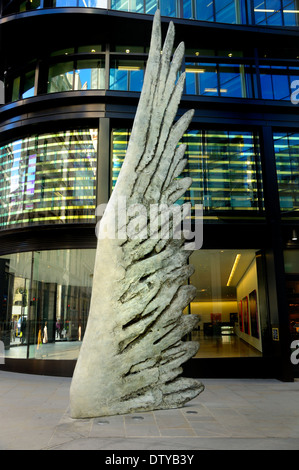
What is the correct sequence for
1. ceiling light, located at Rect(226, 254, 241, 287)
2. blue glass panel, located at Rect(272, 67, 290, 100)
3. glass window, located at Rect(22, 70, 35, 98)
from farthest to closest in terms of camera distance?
glass window, located at Rect(22, 70, 35, 98) → blue glass panel, located at Rect(272, 67, 290, 100) → ceiling light, located at Rect(226, 254, 241, 287)

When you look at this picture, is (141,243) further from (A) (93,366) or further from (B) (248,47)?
(B) (248,47)

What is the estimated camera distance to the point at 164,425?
5.42 meters

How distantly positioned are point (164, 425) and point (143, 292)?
211 cm

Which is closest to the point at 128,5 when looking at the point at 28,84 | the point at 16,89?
the point at 28,84

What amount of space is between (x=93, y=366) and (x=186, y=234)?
9.69 ft

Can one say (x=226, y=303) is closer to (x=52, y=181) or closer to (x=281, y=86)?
(x=52, y=181)

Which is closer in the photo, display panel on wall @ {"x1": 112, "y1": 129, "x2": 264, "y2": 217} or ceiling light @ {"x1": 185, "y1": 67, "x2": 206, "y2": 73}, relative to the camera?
display panel on wall @ {"x1": 112, "y1": 129, "x2": 264, "y2": 217}

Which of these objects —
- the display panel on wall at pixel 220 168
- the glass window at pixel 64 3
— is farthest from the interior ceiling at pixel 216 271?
the glass window at pixel 64 3

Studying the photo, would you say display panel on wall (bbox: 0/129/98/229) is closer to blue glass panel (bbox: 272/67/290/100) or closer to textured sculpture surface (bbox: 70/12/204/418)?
textured sculpture surface (bbox: 70/12/204/418)

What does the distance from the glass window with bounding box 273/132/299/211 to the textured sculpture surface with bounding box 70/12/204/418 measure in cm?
557

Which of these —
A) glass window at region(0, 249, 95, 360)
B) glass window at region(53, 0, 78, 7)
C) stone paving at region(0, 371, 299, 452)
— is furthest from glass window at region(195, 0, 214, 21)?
stone paving at region(0, 371, 299, 452)

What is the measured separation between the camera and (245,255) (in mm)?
11539

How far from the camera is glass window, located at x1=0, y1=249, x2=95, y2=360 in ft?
35.2

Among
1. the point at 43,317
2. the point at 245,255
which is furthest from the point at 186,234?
the point at 43,317
